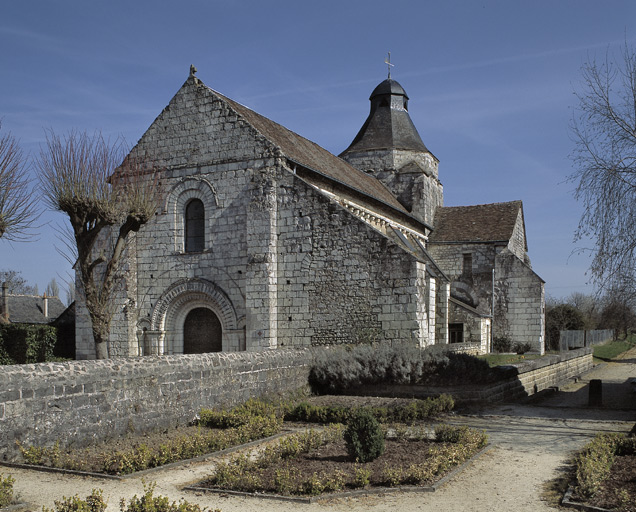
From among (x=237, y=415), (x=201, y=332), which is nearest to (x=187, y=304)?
(x=201, y=332)

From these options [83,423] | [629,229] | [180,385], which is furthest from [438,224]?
[83,423]

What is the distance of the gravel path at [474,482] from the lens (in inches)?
236

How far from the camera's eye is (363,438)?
7.63 meters

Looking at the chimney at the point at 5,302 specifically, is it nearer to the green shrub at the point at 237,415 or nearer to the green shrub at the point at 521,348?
the green shrub at the point at 521,348

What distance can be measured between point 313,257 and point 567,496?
1204 cm

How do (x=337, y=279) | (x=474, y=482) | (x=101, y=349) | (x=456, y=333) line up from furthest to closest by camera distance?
(x=456, y=333)
(x=337, y=279)
(x=101, y=349)
(x=474, y=482)

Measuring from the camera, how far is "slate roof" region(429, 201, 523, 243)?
27484 mm

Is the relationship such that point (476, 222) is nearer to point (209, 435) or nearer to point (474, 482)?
point (209, 435)

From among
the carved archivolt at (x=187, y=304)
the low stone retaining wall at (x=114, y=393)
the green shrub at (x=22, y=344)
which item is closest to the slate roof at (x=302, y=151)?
the carved archivolt at (x=187, y=304)

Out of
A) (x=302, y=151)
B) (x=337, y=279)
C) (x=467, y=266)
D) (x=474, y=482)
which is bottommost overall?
(x=474, y=482)

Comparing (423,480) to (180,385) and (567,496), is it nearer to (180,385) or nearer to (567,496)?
(567,496)

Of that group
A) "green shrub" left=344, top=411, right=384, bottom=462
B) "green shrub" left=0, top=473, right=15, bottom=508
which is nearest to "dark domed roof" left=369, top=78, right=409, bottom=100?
"green shrub" left=344, top=411, right=384, bottom=462

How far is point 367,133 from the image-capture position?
30125mm

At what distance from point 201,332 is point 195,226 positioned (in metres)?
3.30
